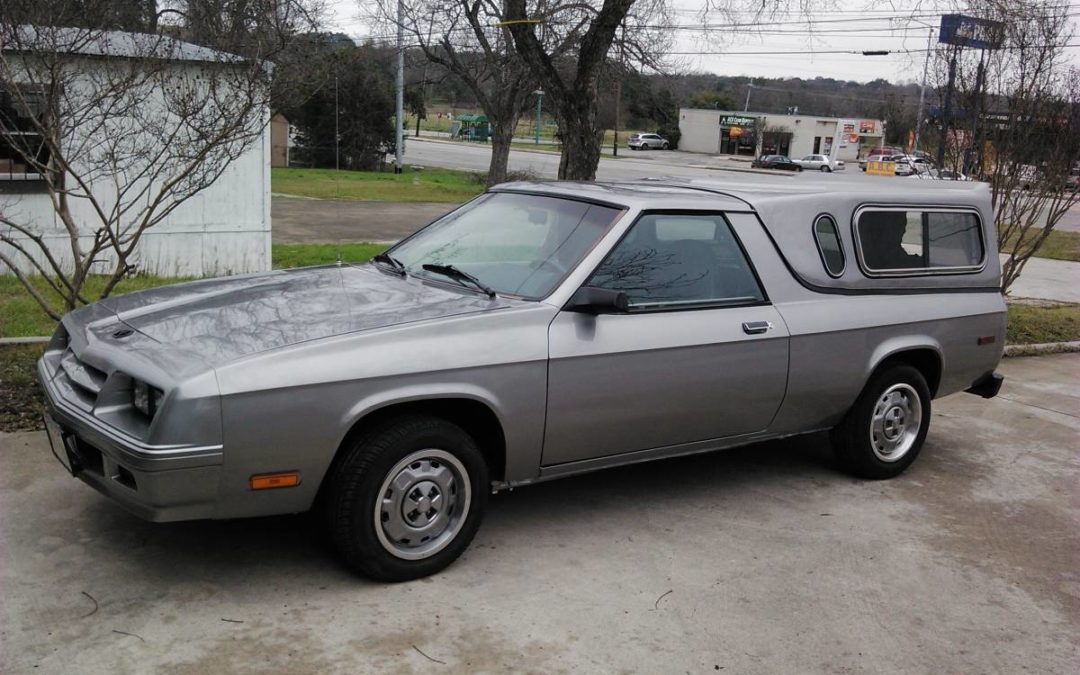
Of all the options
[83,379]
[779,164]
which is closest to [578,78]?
[83,379]

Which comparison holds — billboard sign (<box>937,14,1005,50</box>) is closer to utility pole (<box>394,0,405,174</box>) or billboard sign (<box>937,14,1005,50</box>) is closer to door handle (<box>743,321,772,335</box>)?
door handle (<box>743,321,772,335</box>)

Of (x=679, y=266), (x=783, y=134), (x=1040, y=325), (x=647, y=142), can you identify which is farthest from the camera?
(x=783, y=134)

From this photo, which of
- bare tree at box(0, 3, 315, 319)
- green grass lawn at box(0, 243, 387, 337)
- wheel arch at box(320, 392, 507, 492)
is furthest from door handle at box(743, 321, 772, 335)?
green grass lawn at box(0, 243, 387, 337)

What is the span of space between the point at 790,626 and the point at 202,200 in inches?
374

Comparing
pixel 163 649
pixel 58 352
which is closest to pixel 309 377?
pixel 163 649

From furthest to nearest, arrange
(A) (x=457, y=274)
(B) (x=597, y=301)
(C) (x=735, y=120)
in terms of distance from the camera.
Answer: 1. (C) (x=735, y=120)
2. (A) (x=457, y=274)
3. (B) (x=597, y=301)

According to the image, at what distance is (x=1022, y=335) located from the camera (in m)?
10.7

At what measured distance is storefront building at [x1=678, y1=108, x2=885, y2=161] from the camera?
77.8 m

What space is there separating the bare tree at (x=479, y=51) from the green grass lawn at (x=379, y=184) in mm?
2412

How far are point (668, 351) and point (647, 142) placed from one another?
7544cm

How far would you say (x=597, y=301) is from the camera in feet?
15.2

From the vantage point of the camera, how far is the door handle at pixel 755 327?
5250 mm

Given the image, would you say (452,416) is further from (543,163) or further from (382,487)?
(543,163)

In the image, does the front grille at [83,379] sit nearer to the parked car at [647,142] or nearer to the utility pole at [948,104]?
the utility pole at [948,104]
